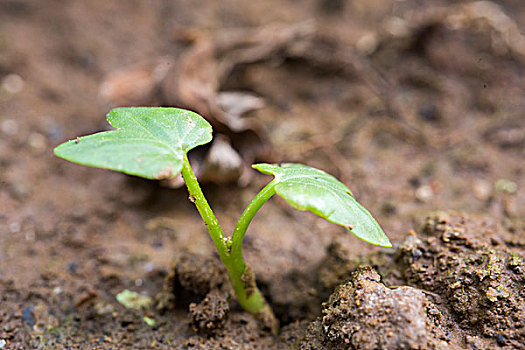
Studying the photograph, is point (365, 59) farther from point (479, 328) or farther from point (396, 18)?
point (479, 328)

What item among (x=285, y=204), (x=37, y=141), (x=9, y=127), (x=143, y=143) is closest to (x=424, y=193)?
(x=285, y=204)

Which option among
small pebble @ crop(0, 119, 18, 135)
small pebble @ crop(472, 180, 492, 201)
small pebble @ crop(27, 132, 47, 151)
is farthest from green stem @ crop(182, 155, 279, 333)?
small pebble @ crop(0, 119, 18, 135)

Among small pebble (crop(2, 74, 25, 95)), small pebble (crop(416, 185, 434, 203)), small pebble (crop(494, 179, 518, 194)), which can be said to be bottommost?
small pebble (crop(494, 179, 518, 194))

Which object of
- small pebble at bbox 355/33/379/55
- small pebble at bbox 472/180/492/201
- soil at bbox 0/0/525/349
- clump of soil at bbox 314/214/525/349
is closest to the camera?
clump of soil at bbox 314/214/525/349

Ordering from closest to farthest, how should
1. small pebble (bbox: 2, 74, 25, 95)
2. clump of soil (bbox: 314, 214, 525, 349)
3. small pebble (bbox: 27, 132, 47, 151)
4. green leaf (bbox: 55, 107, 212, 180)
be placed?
1. green leaf (bbox: 55, 107, 212, 180)
2. clump of soil (bbox: 314, 214, 525, 349)
3. small pebble (bbox: 27, 132, 47, 151)
4. small pebble (bbox: 2, 74, 25, 95)

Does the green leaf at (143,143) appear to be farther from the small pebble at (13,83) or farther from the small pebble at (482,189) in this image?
the small pebble at (13,83)

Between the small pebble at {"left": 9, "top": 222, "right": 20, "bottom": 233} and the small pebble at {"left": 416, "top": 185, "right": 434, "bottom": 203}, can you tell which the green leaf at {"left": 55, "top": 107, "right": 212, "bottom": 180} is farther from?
the small pebble at {"left": 416, "top": 185, "right": 434, "bottom": 203}

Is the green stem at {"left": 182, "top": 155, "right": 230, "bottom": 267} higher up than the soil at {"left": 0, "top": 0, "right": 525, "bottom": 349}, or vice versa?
the green stem at {"left": 182, "top": 155, "right": 230, "bottom": 267}

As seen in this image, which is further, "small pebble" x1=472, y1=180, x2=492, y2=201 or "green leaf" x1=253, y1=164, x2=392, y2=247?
"small pebble" x1=472, y1=180, x2=492, y2=201
